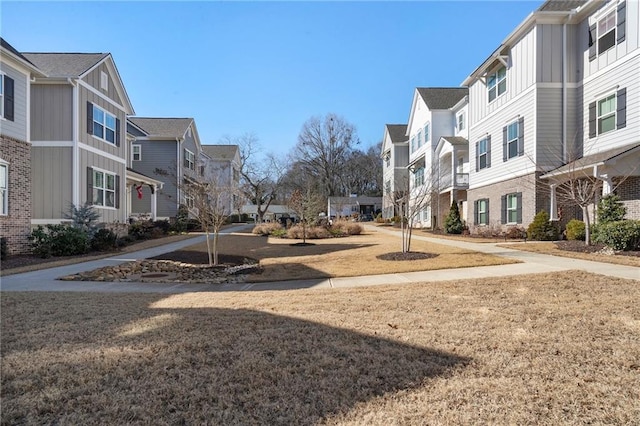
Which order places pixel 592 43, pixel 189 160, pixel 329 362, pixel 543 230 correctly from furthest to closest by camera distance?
pixel 189 160, pixel 543 230, pixel 592 43, pixel 329 362

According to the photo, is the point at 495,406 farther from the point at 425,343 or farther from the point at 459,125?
the point at 459,125

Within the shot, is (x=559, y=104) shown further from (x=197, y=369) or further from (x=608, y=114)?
(x=197, y=369)

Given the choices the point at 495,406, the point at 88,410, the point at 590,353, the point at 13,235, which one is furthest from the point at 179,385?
the point at 13,235

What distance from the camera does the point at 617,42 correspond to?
49.0 feet

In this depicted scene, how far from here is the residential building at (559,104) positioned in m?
14.3

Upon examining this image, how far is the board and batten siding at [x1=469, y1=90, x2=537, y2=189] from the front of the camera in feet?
58.5

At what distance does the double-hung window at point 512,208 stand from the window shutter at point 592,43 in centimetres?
629

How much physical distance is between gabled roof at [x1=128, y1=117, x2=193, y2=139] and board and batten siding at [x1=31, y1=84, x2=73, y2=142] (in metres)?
14.4

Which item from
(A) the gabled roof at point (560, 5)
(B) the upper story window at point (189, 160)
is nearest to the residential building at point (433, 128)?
(A) the gabled roof at point (560, 5)

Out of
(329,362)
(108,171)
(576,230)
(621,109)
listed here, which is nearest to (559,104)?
(621,109)

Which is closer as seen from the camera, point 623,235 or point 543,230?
point 623,235

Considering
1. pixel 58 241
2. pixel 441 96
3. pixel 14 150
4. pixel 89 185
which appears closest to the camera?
pixel 14 150

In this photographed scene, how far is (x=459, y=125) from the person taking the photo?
96.3 feet

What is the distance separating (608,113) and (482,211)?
28.7 ft
